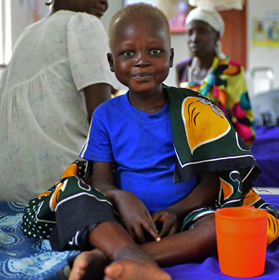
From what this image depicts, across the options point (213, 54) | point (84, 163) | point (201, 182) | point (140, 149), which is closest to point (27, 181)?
point (84, 163)

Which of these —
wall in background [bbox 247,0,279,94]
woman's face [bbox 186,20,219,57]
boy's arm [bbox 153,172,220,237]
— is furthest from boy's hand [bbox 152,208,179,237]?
wall in background [bbox 247,0,279,94]

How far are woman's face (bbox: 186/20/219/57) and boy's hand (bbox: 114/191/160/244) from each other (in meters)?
2.22

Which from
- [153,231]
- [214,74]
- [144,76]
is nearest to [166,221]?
[153,231]

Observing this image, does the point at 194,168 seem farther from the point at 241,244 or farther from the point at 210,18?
the point at 210,18

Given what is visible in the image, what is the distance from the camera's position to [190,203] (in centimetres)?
123

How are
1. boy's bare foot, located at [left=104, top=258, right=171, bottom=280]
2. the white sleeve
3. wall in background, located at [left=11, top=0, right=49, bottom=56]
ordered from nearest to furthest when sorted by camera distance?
boy's bare foot, located at [left=104, top=258, right=171, bottom=280], the white sleeve, wall in background, located at [left=11, top=0, right=49, bottom=56]

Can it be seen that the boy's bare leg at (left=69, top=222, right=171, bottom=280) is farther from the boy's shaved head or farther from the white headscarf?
the white headscarf

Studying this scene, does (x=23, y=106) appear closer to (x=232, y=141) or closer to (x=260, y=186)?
(x=232, y=141)

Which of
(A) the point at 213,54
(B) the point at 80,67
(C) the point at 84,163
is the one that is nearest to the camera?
(C) the point at 84,163

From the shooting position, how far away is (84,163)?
1.40 meters

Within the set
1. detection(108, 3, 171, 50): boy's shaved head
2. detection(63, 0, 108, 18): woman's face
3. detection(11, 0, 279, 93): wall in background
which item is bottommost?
detection(11, 0, 279, 93): wall in background

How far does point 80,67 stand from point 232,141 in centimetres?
69

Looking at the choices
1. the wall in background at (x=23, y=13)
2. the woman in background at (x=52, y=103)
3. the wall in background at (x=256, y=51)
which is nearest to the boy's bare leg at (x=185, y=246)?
the woman in background at (x=52, y=103)

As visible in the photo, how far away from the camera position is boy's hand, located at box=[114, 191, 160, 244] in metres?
1.09
